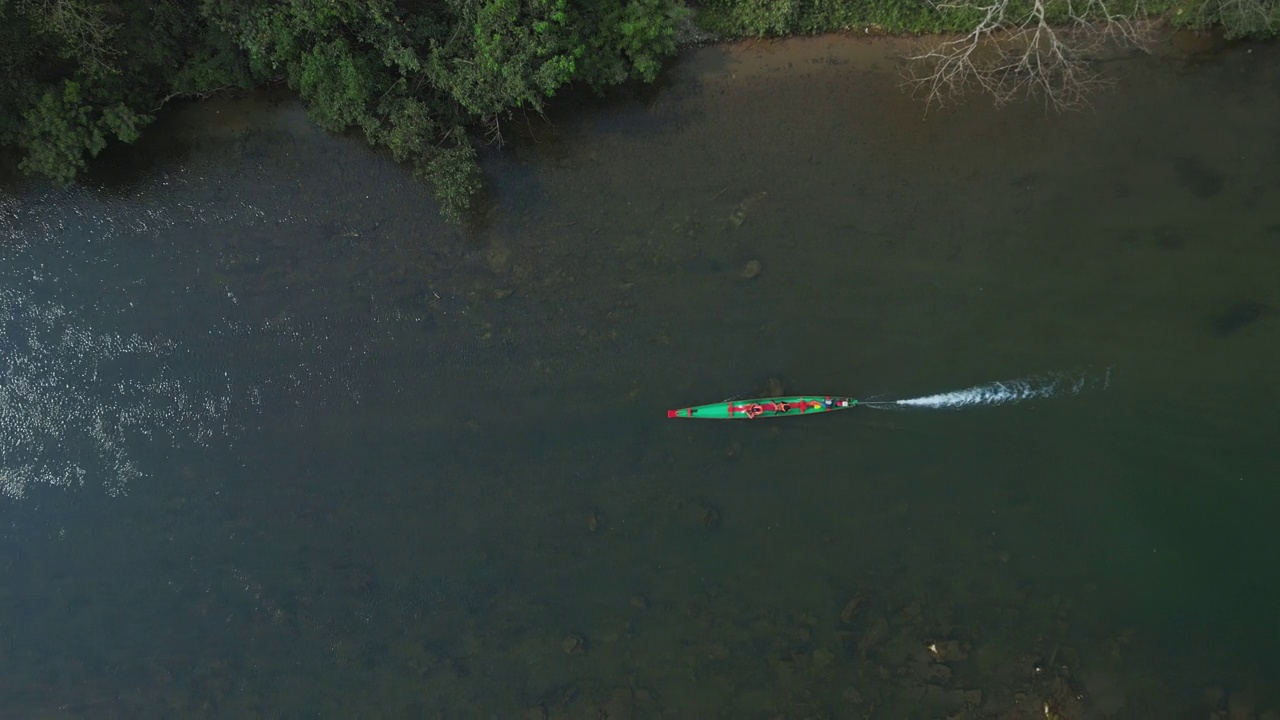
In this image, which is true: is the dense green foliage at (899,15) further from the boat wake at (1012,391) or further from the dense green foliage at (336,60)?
the boat wake at (1012,391)

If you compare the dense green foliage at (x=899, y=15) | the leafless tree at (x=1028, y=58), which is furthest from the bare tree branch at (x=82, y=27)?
the leafless tree at (x=1028, y=58)

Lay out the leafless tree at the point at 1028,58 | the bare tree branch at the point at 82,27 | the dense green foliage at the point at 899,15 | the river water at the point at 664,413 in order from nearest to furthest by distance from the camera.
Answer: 1. the bare tree branch at the point at 82,27
2. the dense green foliage at the point at 899,15
3. the leafless tree at the point at 1028,58
4. the river water at the point at 664,413

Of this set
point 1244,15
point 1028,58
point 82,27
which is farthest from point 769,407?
point 82,27

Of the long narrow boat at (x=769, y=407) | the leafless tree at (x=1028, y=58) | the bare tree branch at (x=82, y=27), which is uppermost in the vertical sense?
the bare tree branch at (x=82, y=27)

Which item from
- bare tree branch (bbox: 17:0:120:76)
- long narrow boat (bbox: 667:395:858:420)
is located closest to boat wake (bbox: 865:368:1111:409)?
long narrow boat (bbox: 667:395:858:420)

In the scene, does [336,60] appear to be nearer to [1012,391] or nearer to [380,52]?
[380,52]

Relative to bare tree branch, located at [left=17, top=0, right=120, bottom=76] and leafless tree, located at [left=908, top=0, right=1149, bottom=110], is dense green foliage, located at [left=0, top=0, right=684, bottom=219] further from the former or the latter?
leafless tree, located at [left=908, top=0, right=1149, bottom=110]

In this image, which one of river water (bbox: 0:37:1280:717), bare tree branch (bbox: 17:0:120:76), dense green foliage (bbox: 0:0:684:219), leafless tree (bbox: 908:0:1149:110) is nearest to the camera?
bare tree branch (bbox: 17:0:120:76)
